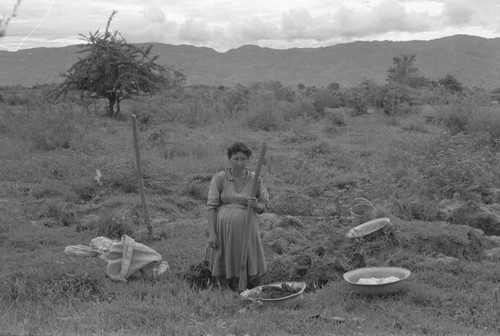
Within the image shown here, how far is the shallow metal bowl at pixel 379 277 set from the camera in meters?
4.64

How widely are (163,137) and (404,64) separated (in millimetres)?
29188

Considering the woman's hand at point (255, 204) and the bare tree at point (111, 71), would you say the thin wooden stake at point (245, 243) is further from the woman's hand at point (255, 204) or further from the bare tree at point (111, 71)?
the bare tree at point (111, 71)

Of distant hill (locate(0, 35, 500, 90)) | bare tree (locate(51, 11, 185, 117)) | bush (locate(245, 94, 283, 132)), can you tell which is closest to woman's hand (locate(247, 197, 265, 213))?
bush (locate(245, 94, 283, 132))

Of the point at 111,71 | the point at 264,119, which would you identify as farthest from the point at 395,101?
the point at 111,71

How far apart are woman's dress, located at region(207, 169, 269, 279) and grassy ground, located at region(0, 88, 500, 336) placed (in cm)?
27

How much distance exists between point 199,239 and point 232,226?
1620 millimetres

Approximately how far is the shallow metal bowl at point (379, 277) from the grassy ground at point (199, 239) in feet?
0.27

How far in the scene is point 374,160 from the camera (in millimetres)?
10906

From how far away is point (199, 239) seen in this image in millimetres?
6445

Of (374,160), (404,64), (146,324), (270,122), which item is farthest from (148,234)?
(404,64)

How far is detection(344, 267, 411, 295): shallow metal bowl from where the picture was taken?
4.64 m

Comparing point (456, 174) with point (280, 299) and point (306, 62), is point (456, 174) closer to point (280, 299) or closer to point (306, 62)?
point (280, 299)

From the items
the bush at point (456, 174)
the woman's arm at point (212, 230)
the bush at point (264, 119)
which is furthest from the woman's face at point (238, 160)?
the bush at point (264, 119)

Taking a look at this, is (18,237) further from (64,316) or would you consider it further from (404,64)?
(404,64)
